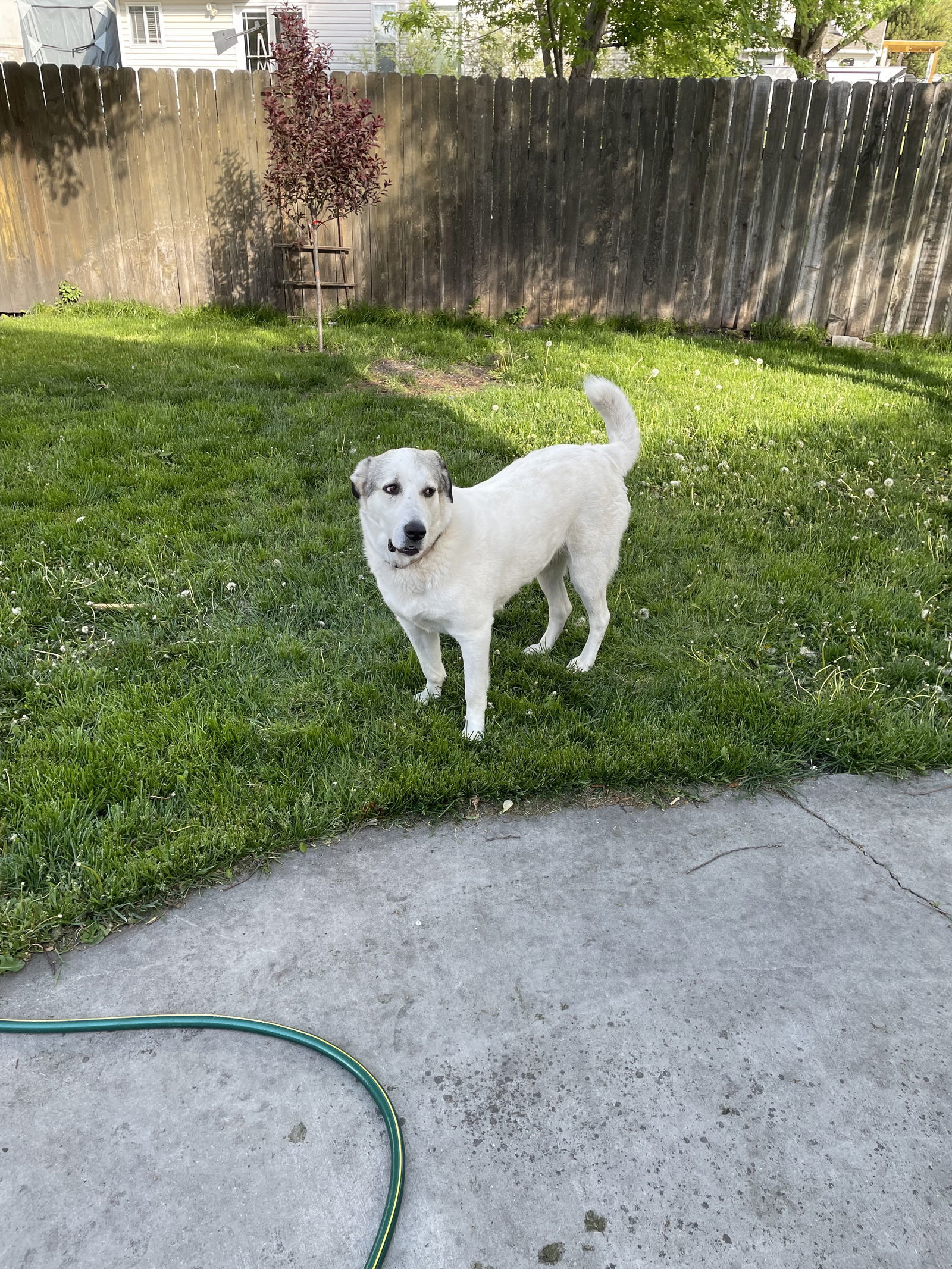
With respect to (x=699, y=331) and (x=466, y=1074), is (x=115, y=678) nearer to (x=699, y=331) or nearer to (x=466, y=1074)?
(x=466, y=1074)

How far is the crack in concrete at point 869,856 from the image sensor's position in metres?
2.42

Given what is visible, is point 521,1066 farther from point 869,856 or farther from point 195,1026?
point 869,856

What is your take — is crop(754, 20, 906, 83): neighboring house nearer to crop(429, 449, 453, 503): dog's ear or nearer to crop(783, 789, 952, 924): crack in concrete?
crop(429, 449, 453, 503): dog's ear

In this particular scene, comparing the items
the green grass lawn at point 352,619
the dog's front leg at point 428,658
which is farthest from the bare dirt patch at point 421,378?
the dog's front leg at point 428,658

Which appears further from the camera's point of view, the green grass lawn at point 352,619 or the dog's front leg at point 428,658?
the dog's front leg at point 428,658

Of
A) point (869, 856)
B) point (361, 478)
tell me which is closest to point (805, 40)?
point (361, 478)

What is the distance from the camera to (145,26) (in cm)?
2352

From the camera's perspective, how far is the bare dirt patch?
6879mm

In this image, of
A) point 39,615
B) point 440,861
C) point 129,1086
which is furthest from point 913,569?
point 39,615

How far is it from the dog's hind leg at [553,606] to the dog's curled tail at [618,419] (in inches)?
22.6

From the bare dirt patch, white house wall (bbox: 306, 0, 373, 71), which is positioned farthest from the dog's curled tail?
white house wall (bbox: 306, 0, 373, 71)

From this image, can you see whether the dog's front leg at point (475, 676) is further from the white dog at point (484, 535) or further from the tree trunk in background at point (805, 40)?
the tree trunk in background at point (805, 40)

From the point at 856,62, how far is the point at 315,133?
44707 mm

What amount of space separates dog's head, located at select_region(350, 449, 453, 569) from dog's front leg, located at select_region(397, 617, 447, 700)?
38cm
